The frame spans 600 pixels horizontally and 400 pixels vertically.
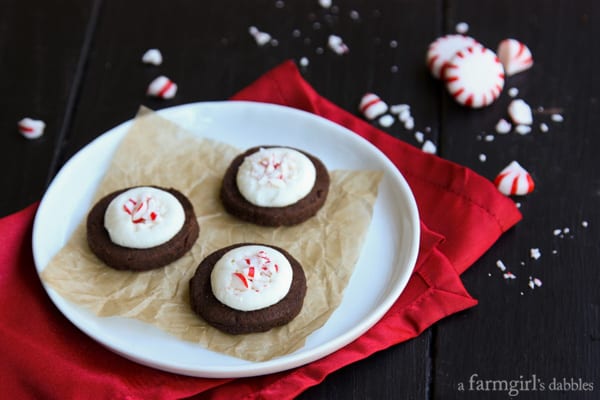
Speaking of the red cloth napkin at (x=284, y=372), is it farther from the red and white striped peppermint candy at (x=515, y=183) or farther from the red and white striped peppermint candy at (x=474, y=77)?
the red and white striped peppermint candy at (x=474, y=77)

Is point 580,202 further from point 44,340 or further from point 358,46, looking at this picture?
point 44,340

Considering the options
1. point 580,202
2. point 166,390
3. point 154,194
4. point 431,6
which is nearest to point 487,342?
point 580,202

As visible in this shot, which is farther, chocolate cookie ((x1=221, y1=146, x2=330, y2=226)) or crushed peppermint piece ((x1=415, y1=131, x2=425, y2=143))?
crushed peppermint piece ((x1=415, y1=131, x2=425, y2=143))

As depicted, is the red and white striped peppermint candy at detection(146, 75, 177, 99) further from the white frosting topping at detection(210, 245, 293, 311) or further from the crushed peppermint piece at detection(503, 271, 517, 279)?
the crushed peppermint piece at detection(503, 271, 517, 279)

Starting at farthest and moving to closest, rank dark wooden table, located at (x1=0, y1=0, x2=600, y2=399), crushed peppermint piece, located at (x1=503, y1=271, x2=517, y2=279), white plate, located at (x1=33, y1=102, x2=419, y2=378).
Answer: crushed peppermint piece, located at (x1=503, y1=271, x2=517, y2=279) → dark wooden table, located at (x1=0, y1=0, x2=600, y2=399) → white plate, located at (x1=33, y1=102, x2=419, y2=378)

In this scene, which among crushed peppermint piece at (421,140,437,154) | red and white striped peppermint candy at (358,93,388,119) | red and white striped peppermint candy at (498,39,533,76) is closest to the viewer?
crushed peppermint piece at (421,140,437,154)

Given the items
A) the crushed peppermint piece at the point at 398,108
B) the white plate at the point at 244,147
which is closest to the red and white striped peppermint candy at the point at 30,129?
the white plate at the point at 244,147

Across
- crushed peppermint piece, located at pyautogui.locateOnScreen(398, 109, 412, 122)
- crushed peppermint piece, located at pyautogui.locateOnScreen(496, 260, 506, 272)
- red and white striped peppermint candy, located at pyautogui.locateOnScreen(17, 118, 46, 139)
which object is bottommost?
crushed peppermint piece, located at pyautogui.locateOnScreen(496, 260, 506, 272)

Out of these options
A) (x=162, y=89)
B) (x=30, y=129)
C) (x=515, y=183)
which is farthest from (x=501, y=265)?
(x=30, y=129)

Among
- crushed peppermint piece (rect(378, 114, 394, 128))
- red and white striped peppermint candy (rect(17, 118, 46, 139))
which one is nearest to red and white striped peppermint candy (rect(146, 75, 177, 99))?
red and white striped peppermint candy (rect(17, 118, 46, 139))
